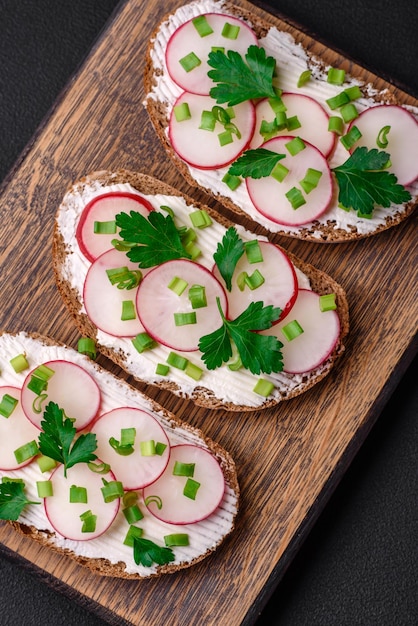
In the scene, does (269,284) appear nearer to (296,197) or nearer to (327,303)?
(327,303)

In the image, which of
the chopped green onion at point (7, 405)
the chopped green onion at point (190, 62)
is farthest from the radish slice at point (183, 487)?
the chopped green onion at point (190, 62)

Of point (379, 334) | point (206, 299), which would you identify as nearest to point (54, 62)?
point (206, 299)

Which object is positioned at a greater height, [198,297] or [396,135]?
[396,135]

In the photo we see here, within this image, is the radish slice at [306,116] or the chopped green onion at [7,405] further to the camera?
the radish slice at [306,116]

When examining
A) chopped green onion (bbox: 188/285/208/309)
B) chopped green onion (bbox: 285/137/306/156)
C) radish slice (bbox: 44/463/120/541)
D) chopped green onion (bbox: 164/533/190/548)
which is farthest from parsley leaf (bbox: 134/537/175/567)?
chopped green onion (bbox: 285/137/306/156)

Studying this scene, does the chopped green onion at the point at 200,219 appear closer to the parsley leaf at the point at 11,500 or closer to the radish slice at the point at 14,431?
the radish slice at the point at 14,431

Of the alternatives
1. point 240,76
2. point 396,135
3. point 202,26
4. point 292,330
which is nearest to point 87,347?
point 292,330

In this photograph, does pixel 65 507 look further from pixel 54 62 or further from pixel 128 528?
pixel 54 62
